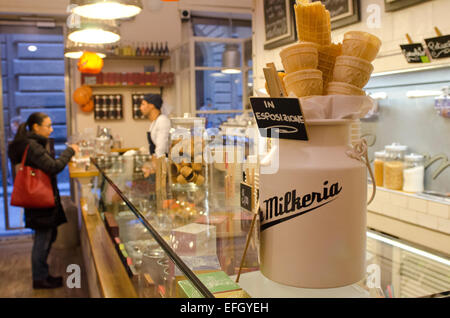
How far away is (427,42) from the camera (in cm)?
276

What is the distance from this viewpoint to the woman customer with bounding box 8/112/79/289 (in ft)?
13.8

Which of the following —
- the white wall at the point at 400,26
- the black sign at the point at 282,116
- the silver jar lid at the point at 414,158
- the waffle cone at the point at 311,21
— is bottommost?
the silver jar lid at the point at 414,158

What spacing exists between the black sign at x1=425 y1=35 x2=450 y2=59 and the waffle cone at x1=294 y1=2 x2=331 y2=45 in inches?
85.0

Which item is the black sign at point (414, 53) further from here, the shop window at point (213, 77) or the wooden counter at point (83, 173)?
the shop window at point (213, 77)

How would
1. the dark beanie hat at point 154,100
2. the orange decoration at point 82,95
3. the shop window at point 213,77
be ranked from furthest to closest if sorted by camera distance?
the shop window at point 213,77, the orange decoration at point 82,95, the dark beanie hat at point 154,100

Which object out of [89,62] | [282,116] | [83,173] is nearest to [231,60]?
[89,62]

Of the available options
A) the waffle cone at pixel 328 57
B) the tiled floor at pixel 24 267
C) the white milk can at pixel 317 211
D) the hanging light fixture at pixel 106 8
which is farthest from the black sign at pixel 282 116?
the tiled floor at pixel 24 267

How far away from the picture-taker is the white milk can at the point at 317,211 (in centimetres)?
76

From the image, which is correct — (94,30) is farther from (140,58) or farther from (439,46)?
(140,58)

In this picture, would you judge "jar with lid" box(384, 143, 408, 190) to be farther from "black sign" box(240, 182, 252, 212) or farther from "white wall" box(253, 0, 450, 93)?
"black sign" box(240, 182, 252, 212)

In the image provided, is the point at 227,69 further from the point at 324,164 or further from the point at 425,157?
the point at 324,164

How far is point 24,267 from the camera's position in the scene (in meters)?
5.46

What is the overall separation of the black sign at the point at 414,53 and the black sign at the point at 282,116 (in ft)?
7.80
